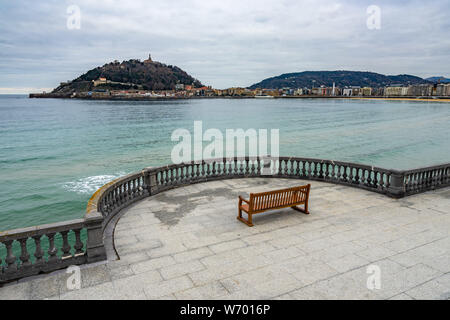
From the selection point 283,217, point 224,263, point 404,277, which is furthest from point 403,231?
point 224,263

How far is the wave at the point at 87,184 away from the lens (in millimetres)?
22417

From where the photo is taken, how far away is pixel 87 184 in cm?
2411

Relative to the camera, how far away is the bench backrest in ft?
27.4

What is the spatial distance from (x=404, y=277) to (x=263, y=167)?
809cm

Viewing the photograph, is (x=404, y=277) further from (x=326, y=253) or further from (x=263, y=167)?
(x=263, y=167)

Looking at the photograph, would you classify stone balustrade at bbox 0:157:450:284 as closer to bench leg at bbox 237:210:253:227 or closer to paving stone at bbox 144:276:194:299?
paving stone at bbox 144:276:194:299

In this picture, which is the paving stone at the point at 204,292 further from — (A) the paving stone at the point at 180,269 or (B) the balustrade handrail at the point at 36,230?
(B) the balustrade handrail at the point at 36,230

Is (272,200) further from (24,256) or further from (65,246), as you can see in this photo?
(24,256)

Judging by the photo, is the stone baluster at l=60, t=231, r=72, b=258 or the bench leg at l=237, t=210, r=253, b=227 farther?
the bench leg at l=237, t=210, r=253, b=227

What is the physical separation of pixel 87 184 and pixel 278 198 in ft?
64.3

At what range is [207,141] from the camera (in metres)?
48.5

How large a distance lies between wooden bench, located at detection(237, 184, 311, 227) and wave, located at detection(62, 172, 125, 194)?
54.9 feet

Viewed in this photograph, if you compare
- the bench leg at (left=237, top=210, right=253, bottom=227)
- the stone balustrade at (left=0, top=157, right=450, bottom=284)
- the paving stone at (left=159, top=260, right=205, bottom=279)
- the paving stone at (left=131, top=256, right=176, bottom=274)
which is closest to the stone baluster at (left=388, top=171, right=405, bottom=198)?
the stone balustrade at (left=0, top=157, right=450, bottom=284)
